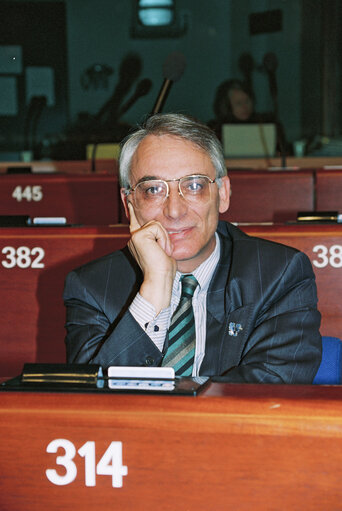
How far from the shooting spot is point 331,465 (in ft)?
1.84

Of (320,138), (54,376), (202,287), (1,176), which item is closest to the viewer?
(54,376)

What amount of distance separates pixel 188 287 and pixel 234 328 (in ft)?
0.46

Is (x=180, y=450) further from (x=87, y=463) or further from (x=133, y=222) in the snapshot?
(x=133, y=222)

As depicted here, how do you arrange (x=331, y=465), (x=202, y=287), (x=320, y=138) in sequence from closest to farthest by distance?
(x=331, y=465), (x=202, y=287), (x=320, y=138)

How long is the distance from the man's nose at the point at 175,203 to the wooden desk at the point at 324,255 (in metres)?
0.44

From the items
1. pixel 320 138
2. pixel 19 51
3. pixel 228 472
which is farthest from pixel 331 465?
pixel 19 51

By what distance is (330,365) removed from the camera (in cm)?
138

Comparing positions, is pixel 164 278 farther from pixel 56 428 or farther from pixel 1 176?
pixel 1 176

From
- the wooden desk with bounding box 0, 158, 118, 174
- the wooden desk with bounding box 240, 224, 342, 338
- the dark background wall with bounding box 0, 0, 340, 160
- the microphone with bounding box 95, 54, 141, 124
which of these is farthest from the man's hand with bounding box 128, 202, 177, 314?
the microphone with bounding box 95, 54, 141, 124

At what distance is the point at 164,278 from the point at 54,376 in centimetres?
68

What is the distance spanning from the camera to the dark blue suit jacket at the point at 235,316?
131 cm

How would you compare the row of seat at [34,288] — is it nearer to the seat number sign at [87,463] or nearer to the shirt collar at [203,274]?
the shirt collar at [203,274]

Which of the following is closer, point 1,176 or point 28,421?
point 28,421

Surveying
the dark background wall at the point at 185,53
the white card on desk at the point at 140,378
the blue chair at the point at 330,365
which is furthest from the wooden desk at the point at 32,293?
the dark background wall at the point at 185,53
